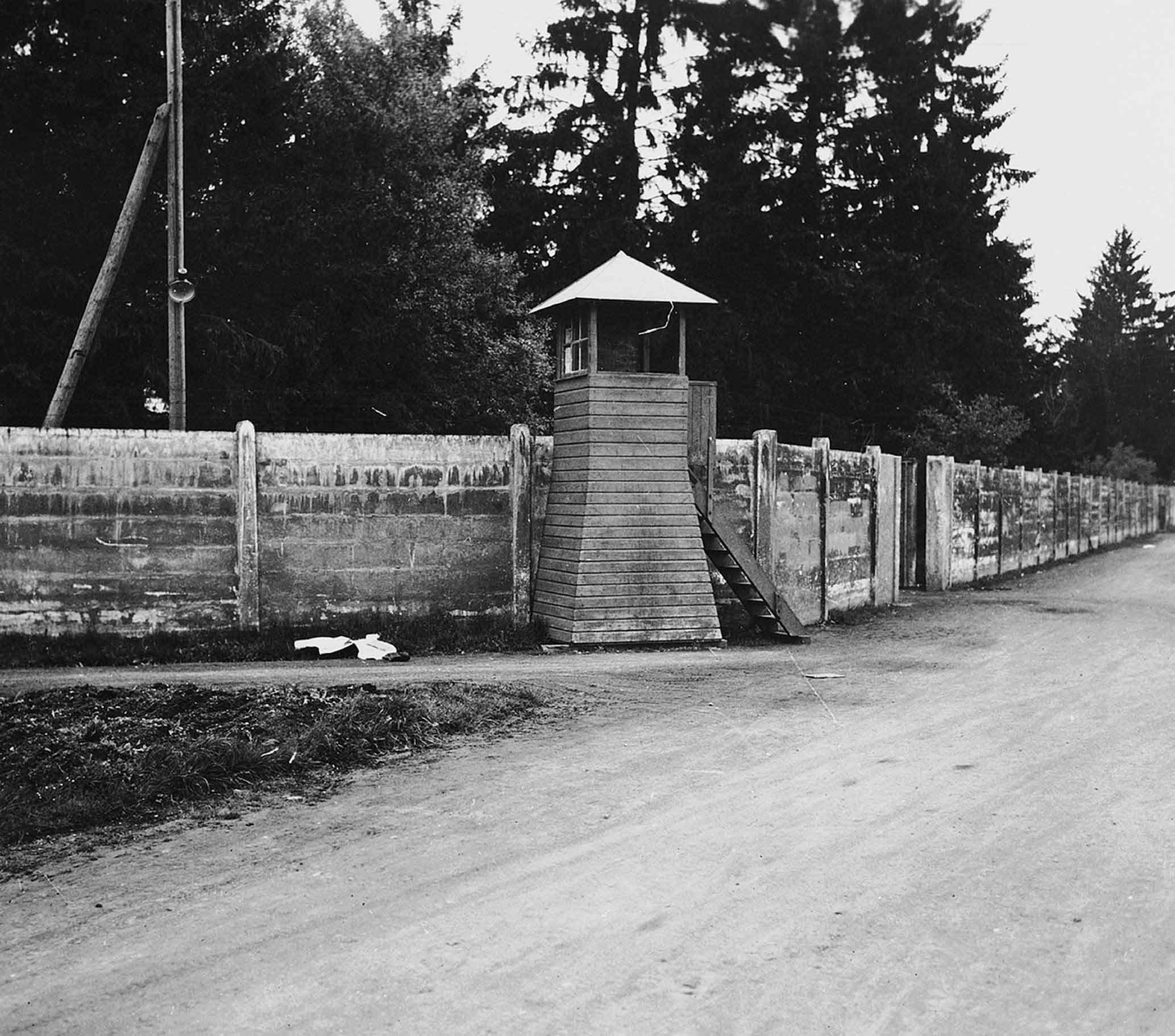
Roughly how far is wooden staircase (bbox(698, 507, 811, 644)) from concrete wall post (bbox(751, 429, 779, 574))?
52 cm

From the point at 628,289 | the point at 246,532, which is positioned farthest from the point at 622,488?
the point at 246,532

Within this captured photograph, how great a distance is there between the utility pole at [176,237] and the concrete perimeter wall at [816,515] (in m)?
7.16

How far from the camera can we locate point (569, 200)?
37.6 meters

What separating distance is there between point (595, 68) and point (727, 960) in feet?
123

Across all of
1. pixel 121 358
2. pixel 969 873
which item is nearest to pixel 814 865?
pixel 969 873

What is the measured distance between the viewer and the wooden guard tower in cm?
1294

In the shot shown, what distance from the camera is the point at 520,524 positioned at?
A: 13516mm

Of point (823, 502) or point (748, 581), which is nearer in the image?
point (748, 581)

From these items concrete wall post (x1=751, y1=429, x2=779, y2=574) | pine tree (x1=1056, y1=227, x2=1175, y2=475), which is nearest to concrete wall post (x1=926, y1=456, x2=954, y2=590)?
concrete wall post (x1=751, y1=429, x2=779, y2=574)

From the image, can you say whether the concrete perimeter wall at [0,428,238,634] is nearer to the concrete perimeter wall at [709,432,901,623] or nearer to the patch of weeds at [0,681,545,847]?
the patch of weeds at [0,681,545,847]

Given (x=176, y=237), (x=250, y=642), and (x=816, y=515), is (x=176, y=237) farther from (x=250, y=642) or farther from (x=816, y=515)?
(x=816, y=515)

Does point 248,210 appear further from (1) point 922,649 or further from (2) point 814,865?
(2) point 814,865

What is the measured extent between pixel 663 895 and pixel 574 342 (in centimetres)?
961

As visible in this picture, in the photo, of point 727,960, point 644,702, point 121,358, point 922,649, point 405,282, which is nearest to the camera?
point 727,960
